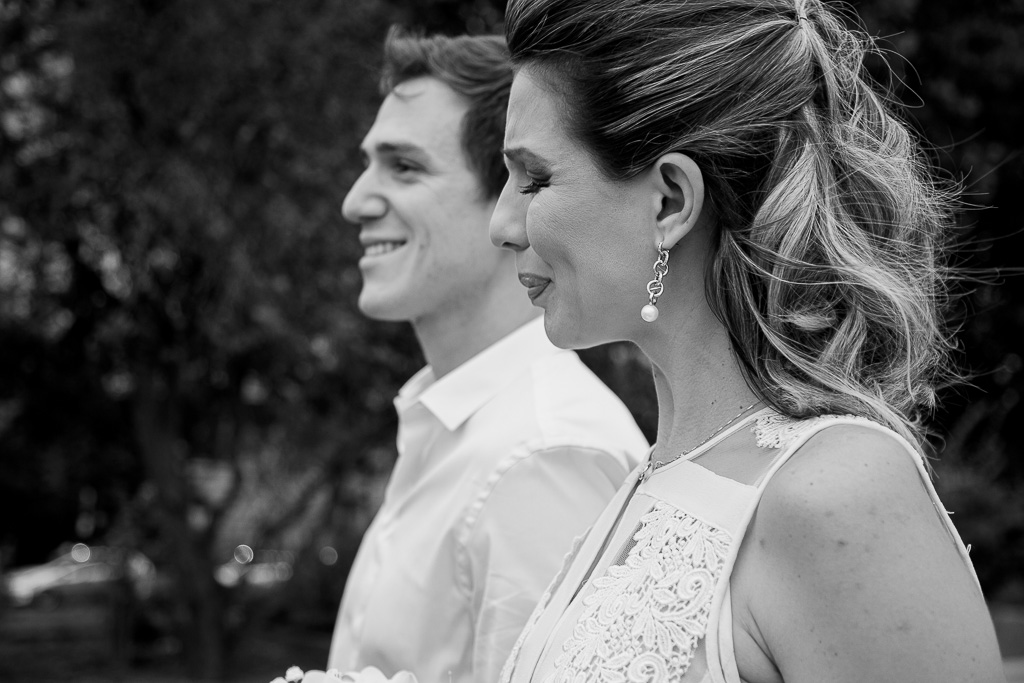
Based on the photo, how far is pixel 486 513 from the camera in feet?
7.60

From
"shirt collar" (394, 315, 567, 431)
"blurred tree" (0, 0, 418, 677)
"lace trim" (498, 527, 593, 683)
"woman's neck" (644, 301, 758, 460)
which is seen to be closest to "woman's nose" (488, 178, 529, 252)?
"woman's neck" (644, 301, 758, 460)

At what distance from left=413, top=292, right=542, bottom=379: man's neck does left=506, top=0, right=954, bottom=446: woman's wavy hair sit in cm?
126

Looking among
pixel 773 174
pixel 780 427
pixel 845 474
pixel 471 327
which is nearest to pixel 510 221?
pixel 773 174

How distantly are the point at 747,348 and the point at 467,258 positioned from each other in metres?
1.34

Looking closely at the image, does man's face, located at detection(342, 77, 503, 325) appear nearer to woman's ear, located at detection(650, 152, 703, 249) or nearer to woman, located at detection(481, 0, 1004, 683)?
woman, located at detection(481, 0, 1004, 683)

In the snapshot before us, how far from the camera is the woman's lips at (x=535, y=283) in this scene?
5.43 ft

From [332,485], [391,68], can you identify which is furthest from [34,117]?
[391,68]

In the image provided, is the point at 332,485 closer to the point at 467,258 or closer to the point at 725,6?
the point at 467,258

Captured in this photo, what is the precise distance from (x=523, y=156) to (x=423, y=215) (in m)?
1.19

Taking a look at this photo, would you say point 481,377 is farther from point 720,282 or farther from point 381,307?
point 720,282

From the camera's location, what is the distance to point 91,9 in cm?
823

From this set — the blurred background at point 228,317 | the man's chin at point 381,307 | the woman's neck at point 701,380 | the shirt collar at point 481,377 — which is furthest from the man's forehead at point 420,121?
the blurred background at point 228,317

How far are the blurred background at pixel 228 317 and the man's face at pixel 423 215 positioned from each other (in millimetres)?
3758

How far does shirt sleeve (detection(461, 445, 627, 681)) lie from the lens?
2193 mm
